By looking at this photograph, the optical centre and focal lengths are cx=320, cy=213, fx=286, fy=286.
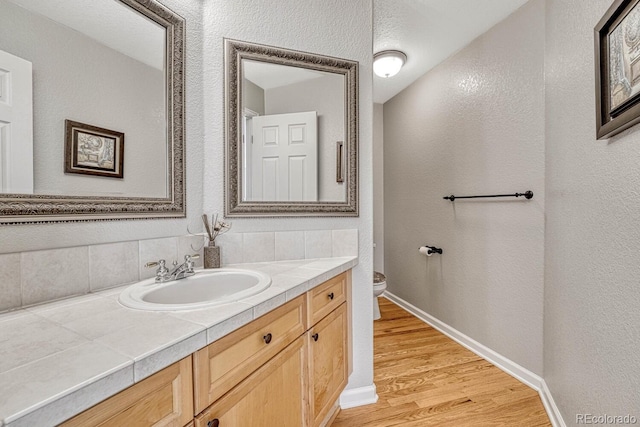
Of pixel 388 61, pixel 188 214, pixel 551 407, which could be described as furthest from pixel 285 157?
pixel 551 407

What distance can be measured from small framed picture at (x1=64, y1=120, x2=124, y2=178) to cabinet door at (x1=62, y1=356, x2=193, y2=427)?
2.60 ft

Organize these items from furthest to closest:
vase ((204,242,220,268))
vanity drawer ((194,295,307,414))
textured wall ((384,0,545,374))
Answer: textured wall ((384,0,545,374)) → vase ((204,242,220,268)) → vanity drawer ((194,295,307,414))

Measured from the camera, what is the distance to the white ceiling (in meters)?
1.78

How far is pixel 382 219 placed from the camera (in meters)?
3.46

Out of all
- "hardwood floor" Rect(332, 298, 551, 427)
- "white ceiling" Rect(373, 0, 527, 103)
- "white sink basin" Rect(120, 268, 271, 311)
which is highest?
"white ceiling" Rect(373, 0, 527, 103)

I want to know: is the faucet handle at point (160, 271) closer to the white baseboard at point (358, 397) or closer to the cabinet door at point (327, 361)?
the cabinet door at point (327, 361)

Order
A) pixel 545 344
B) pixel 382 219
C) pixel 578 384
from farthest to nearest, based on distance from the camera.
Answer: pixel 382 219 < pixel 545 344 < pixel 578 384

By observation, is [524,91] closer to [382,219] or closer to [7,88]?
[382,219]

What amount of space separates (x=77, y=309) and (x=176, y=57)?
107 centimetres

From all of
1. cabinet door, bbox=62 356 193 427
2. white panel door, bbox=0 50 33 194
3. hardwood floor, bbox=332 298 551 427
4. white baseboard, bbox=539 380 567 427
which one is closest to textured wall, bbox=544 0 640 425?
white baseboard, bbox=539 380 567 427

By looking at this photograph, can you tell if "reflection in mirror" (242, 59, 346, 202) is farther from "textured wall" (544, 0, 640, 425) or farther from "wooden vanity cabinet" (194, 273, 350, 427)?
"textured wall" (544, 0, 640, 425)

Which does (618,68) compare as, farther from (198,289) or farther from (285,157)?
(198,289)

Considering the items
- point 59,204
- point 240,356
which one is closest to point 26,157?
point 59,204

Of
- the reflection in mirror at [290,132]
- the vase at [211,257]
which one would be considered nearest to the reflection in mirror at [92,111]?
the vase at [211,257]
